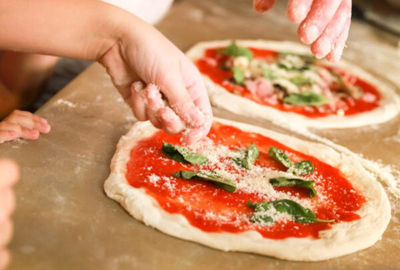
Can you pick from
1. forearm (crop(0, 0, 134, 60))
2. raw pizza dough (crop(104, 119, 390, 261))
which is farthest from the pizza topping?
forearm (crop(0, 0, 134, 60))

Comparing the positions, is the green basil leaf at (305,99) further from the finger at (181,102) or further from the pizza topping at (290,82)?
the finger at (181,102)

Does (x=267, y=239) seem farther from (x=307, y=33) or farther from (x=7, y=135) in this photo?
(x=7, y=135)

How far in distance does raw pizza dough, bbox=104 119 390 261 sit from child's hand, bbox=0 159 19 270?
12.1 inches

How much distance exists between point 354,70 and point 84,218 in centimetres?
205

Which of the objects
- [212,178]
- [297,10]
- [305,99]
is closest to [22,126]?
[212,178]

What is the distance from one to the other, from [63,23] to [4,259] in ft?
2.45

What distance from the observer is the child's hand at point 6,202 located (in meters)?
1.45

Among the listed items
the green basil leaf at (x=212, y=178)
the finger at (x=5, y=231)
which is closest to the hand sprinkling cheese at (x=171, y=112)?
the green basil leaf at (x=212, y=178)

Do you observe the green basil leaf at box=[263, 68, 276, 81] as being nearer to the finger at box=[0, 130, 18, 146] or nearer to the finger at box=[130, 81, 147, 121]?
the finger at box=[130, 81, 147, 121]

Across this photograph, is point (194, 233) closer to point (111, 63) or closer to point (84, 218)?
point (84, 218)

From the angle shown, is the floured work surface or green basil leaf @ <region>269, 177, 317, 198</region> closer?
the floured work surface

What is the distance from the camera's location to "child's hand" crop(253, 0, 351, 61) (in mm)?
1766

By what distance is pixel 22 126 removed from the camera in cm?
198

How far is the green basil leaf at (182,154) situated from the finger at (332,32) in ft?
1.83
